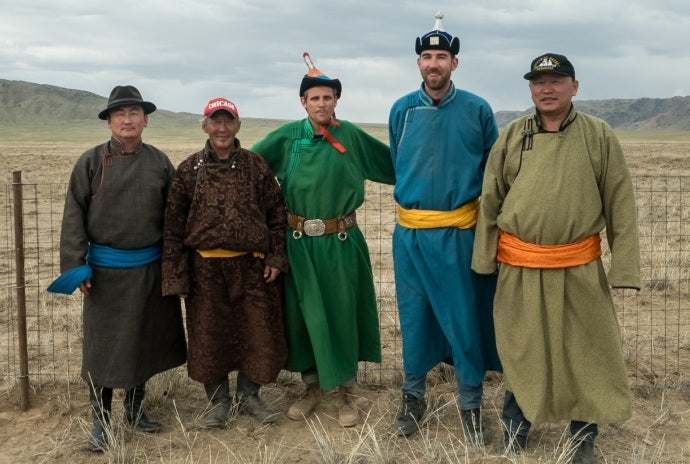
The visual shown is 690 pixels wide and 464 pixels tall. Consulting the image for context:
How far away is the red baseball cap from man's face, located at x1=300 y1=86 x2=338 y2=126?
0.44 metres

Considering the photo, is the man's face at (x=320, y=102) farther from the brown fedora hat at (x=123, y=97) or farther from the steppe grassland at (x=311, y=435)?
the steppe grassland at (x=311, y=435)

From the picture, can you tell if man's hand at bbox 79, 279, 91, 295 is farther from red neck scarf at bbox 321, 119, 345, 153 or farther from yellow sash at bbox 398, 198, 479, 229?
yellow sash at bbox 398, 198, 479, 229

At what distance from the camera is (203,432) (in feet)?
13.6

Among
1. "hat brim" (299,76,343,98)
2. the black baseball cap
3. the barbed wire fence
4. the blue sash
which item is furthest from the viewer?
the barbed wire fence

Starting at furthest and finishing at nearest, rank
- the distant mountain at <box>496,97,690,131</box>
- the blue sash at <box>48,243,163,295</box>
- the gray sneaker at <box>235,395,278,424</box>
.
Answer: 1. the distant mountain at <box>496,97,690,131</box>
2. the gray sneaker at <box>235,395,278,424</box>
3. the blue sash at <box>48,243,163,295</box>

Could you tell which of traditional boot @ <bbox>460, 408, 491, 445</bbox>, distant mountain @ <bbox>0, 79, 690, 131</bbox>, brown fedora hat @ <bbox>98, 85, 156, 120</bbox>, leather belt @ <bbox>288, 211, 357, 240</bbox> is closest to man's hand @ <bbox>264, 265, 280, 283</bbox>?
leather belt @ <bbox>288, 211, 357, 240</bbox>

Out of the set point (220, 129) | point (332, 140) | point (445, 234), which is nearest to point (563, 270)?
point (445, 234)

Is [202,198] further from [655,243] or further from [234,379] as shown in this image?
[655,243]

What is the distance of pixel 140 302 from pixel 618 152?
8.73 feet

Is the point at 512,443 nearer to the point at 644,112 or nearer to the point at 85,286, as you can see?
the point at 85,286

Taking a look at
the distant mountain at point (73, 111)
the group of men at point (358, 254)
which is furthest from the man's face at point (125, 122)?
the distant mountain at point (73, 111)

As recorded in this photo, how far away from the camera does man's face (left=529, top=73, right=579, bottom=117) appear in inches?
135

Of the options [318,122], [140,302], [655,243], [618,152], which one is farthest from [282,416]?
[655,243]

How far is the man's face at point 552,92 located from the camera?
3436 millimetres
